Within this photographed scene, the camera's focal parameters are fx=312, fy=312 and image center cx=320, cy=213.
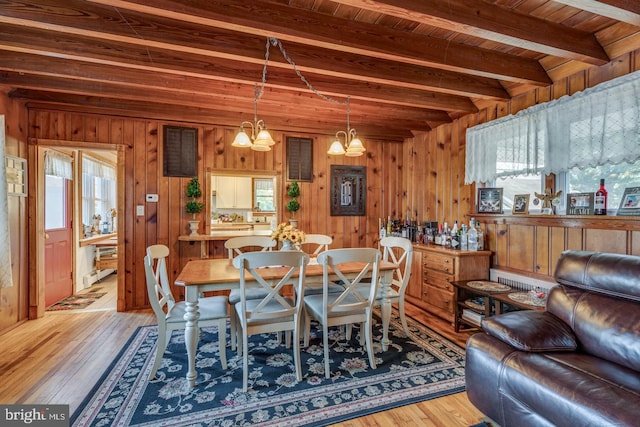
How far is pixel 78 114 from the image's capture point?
3623 mm

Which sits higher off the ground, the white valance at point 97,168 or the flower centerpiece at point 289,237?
the white valance at point 97,168

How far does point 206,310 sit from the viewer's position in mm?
2420

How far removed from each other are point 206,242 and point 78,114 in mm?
2070

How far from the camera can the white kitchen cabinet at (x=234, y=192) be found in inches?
265

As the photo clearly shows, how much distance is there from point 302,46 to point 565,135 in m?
2.33

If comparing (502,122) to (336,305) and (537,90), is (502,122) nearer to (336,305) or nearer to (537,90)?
(537,90)

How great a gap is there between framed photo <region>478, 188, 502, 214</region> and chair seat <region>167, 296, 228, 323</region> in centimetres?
292

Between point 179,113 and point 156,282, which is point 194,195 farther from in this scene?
point 156,282

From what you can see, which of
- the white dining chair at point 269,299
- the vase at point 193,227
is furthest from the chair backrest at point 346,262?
the vase at point 193,227

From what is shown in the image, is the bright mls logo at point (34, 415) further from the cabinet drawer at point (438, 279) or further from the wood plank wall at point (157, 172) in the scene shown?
the cabinet drawer at point (438, 279)

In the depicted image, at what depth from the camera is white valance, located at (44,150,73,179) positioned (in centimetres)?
386

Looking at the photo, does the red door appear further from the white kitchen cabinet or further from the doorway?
the white kitchen cabinet

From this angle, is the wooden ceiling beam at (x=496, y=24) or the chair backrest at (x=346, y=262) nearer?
the wooden ceiling beam at (x=496, y=24)

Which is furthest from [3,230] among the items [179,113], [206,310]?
[206,310]
